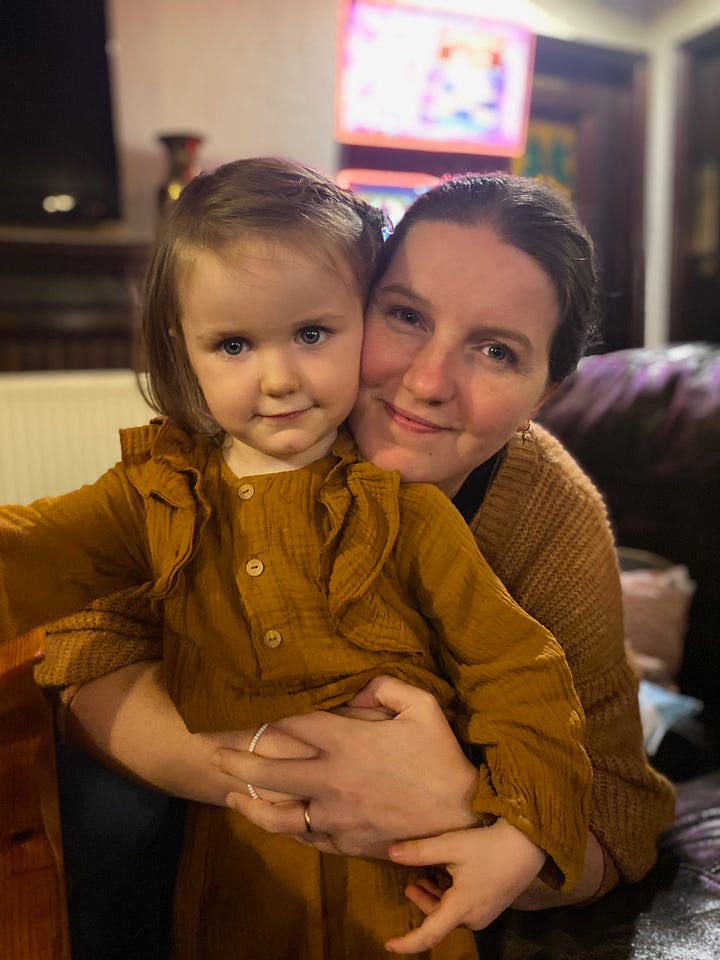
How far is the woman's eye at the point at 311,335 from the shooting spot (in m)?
0.72

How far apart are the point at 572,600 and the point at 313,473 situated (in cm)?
32

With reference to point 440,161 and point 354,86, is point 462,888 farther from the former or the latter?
point 440,161

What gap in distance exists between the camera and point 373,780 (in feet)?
2.44

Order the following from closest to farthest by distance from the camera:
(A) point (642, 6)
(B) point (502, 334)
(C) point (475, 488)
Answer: (B) point (502, 334), (C) point (475, 488), (A) point (642, 6)

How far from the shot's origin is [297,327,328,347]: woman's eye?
2.36 feet

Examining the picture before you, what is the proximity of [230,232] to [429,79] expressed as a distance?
2.67m

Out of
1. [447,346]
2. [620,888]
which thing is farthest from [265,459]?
[620,888]

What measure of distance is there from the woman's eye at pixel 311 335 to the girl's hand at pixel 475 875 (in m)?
0.46

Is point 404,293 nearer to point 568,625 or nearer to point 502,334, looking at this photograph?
point 502,334

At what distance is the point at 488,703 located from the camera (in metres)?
0.73

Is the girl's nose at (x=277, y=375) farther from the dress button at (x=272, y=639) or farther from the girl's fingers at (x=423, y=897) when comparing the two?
the girl's fingers at (x=423, y=897)

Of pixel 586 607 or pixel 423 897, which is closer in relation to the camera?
pixel 423 897

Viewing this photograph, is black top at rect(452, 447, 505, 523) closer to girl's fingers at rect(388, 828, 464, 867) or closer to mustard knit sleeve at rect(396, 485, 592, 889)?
mustard knit sleeve at rect(396, 485, 592, 889)

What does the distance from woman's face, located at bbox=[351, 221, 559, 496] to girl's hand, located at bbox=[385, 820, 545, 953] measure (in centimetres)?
33
